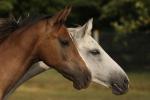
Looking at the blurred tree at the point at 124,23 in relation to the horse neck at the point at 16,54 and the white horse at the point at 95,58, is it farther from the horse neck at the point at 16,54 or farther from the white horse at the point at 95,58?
the horse neck at the point at 16,54

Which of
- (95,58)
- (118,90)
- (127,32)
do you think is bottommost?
(127,32)

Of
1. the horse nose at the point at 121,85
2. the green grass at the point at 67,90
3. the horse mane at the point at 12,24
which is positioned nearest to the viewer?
the horse mane at the point at 12,24

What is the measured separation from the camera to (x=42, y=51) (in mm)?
6957

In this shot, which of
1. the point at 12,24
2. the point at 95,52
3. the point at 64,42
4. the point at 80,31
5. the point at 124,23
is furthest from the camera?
the point at 124,23

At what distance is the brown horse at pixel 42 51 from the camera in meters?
6.93

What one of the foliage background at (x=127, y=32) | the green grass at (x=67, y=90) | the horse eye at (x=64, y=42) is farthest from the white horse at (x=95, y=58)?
the foliage background at (x=127, y=32)

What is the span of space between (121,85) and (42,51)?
2521 millimetres

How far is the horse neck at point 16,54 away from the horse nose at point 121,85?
2376mm

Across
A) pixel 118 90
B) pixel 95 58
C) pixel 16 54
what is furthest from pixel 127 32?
pixel 16 54

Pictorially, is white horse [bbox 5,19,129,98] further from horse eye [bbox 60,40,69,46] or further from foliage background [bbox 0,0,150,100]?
foliage background [bbox 0,0,150,100]

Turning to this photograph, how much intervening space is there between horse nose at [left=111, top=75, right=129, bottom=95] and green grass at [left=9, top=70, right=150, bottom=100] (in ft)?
26.7

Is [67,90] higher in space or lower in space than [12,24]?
lower

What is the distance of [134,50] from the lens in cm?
2950

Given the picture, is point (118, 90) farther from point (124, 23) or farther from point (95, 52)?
point (124, 23)
